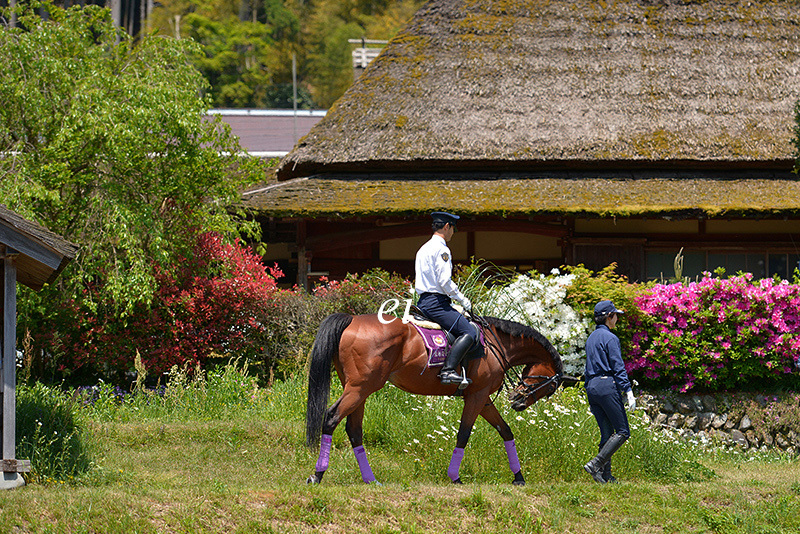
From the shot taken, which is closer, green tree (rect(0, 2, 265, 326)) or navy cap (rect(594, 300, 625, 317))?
navy cap (rect(594, 300, 625, 317))

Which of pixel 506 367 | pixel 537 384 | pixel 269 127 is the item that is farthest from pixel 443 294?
pixel 269 127

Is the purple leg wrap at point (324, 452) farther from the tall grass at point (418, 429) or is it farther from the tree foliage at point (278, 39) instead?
the tree foliage at point (278, 39)

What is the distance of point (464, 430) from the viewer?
8.73m

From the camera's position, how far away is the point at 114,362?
13.4m

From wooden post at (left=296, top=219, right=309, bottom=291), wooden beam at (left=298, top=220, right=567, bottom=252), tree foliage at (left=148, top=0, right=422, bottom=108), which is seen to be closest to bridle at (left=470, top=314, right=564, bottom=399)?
wooden beam at (left=298, top=220, right=567, bottom=252)

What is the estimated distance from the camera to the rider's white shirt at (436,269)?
8.52 meters

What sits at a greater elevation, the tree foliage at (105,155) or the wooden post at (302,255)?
the tree foliage at (105,155)

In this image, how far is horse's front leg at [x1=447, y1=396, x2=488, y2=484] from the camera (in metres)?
8.73

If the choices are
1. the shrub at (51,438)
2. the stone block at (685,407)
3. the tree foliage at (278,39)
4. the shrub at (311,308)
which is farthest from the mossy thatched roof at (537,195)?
the tree foliage at (278,39)

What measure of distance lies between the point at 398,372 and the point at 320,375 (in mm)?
801

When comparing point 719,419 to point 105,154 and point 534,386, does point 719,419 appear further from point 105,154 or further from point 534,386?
point 105,154

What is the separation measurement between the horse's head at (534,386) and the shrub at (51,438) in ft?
14.3

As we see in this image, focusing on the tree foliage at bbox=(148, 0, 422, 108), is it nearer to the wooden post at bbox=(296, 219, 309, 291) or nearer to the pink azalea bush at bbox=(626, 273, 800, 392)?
the wooden post at bbox=(296, 219, 309, 291)

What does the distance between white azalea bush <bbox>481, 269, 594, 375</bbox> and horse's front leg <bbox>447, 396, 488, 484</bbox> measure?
387 cm
